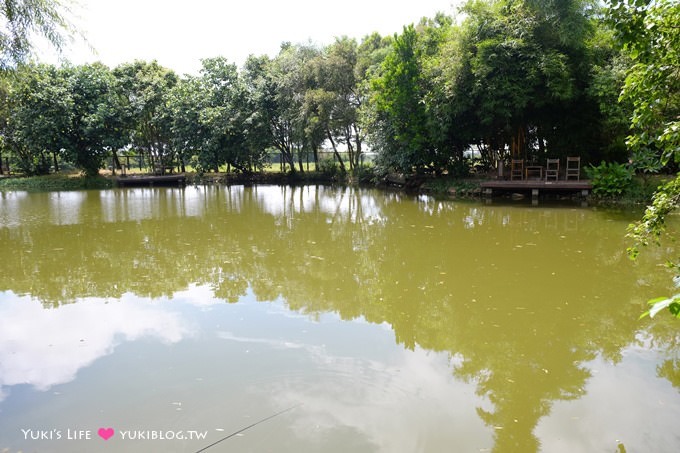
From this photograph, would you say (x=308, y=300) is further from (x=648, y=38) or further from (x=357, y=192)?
(x=357, y=192)

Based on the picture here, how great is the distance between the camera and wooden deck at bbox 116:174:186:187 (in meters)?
24.4

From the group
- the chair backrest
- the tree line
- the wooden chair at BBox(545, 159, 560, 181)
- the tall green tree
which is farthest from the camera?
the tall green tree

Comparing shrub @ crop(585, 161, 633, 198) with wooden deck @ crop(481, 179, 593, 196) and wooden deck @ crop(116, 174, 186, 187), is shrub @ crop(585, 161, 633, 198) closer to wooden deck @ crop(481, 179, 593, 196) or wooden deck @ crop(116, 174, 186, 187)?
wooden deck @ crop(481, 179, 593, 196)

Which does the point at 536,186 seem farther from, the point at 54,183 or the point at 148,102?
the point at 54,183

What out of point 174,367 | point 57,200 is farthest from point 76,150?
point 174,367

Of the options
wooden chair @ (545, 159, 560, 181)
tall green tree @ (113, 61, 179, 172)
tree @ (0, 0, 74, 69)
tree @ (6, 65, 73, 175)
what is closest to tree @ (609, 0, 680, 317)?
tree @ (0, 0, 74, 69)

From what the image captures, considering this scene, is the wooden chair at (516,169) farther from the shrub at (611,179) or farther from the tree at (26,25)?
the tree at (26,25)

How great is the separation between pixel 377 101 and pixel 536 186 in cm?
715

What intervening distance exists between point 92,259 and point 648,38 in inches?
313

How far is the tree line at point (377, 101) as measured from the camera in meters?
13.4

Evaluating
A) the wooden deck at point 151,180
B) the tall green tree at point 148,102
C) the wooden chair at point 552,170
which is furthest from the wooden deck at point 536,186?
the tall green tree at point 148,102

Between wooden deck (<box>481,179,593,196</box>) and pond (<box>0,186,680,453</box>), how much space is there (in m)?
6.19

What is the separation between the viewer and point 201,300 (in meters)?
5.51

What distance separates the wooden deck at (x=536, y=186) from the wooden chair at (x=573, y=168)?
11.8 inches
